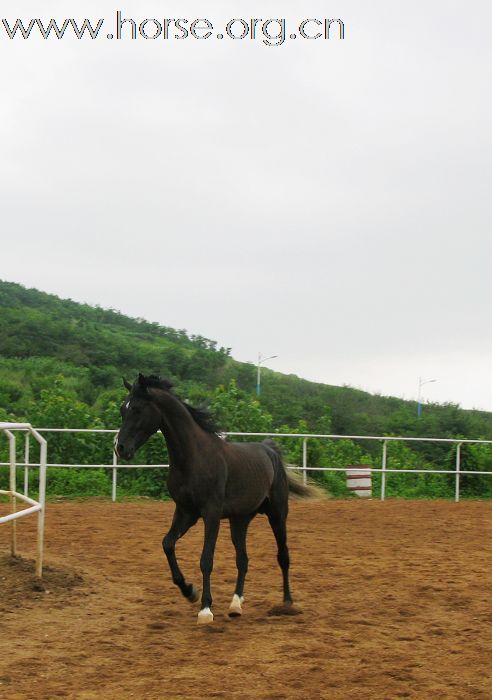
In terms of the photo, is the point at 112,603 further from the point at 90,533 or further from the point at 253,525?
the point at 253,525

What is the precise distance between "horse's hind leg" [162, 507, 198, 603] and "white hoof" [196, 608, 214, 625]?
0.40 meters

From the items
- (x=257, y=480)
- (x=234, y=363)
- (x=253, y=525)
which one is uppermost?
(x=234, y=363)

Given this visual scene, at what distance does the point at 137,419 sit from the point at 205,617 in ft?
5.24

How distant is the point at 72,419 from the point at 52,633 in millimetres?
14754

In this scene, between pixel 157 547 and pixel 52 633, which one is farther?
pixel 157 547

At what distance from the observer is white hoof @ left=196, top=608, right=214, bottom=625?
6.66 metres

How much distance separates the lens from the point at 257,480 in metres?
7.48

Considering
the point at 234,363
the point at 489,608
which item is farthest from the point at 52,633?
the point at 234,363

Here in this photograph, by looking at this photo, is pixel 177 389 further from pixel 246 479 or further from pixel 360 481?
pixel 246 479

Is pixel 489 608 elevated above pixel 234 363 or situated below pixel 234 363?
below

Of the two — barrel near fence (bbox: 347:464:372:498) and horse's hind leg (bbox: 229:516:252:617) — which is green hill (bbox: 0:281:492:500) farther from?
horse's hind leg (bbox: 229:516:252:617)

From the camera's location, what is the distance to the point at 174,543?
6965mm

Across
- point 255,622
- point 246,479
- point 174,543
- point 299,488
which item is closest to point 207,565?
point 174,543

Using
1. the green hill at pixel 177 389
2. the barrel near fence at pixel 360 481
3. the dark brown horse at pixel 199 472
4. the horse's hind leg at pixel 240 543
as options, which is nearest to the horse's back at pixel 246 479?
the dark brown horse at pixel 199 472
